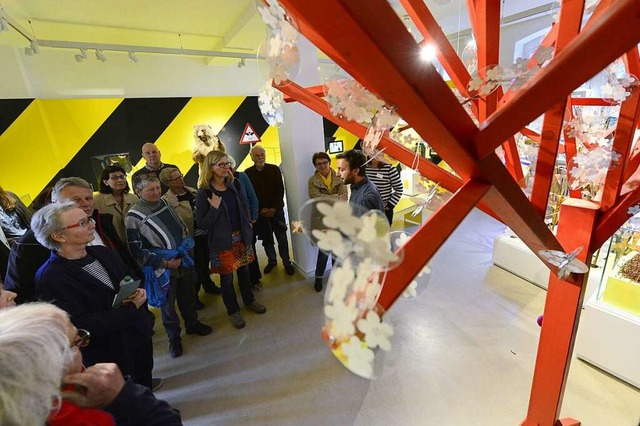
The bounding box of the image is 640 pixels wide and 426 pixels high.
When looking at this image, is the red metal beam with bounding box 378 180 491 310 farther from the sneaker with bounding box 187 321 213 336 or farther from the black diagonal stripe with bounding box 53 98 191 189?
the black diagonal stripe with bounding box 53 98 191 189

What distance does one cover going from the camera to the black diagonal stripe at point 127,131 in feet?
14.0

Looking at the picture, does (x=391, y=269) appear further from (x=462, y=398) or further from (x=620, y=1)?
(x=462, y=398)

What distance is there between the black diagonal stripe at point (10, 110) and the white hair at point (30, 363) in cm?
454

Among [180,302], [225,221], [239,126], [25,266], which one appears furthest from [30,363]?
[239,126]

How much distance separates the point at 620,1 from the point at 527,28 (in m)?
5.74

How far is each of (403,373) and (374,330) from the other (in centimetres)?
191

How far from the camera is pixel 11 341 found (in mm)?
588

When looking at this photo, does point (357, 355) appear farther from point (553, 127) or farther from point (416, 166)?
point (553, 127)

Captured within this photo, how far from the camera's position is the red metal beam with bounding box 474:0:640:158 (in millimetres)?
274

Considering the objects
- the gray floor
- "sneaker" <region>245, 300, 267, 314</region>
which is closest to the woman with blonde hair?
"sneaker" <region>245, 300, 267, 314</region>

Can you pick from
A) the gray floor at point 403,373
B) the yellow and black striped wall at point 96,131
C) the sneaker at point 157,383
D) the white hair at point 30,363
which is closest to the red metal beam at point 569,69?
the white hair at point 30,363

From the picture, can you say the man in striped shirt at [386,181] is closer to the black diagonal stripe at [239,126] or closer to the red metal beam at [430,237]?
the red metal beam at [430,237]

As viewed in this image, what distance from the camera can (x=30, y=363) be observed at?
23.2 inches

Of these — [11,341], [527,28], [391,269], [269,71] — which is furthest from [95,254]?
[527,28]
